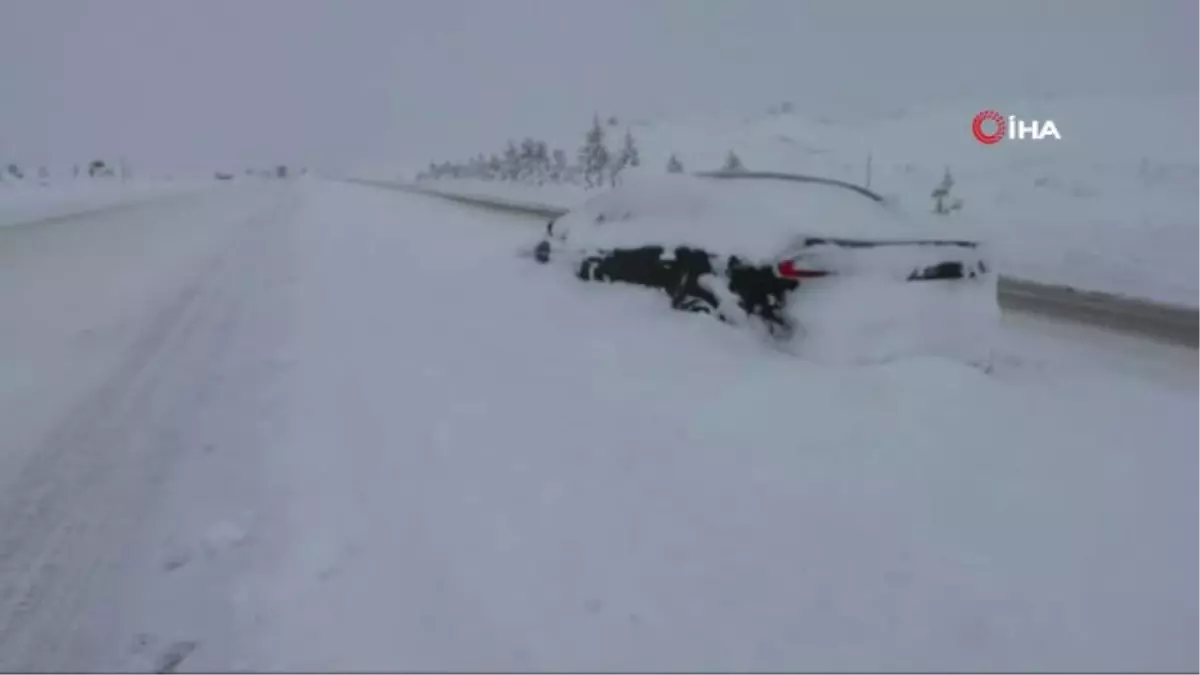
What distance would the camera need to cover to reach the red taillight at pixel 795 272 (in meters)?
6.62

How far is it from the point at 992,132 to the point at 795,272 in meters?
46.2

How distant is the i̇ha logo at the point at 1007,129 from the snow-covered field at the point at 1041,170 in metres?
0.72

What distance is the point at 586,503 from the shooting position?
411cm

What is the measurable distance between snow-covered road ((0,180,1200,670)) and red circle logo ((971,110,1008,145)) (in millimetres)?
42582

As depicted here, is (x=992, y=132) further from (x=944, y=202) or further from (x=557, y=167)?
(x=944, y=202)

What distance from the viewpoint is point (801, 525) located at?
3957 mm

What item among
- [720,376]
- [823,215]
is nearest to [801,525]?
[720,376]

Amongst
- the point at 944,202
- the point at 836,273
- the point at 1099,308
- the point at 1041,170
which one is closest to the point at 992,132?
the point at 1041,170

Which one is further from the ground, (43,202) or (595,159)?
(595,159)

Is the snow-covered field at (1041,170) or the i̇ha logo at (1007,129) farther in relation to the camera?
the i̇ha logo at (1007,129)

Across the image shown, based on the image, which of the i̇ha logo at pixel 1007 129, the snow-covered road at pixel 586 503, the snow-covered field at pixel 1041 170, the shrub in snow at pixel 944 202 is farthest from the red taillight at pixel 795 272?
the i̇ha logo at pixel 1007 129

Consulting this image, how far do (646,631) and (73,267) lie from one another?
1450 centimetres

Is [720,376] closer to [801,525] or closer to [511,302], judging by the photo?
[801,525]

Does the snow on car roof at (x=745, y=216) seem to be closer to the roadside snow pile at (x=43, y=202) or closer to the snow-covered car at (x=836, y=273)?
the snow-covered car at (x=836, y=273)
